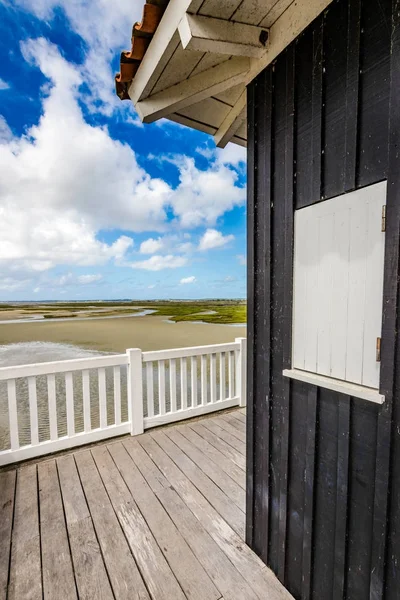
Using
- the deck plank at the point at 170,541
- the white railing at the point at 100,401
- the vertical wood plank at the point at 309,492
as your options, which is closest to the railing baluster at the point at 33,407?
the white railing at the point at 100,401

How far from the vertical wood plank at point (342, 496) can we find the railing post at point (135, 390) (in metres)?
2.08

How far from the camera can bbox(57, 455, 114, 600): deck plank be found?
125 centimetres

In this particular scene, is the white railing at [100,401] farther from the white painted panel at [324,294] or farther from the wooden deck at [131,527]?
the white painted panel at [324,294]

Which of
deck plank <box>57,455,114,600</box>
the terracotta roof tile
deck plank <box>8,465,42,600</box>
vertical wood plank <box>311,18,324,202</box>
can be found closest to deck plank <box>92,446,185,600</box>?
deck plank <box>57,455,114,600</box>

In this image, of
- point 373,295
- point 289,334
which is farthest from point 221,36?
point 289,334

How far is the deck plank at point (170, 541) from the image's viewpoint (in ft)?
4.10

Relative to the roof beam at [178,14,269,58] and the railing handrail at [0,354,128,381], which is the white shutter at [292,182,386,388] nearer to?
the roof beam at [178,14,269,58]

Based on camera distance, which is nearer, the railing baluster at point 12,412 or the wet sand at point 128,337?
the railing baluster at point 12,412

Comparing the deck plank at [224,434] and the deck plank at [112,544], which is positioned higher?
the deck plank at [112,544]

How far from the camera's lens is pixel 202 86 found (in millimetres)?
1410

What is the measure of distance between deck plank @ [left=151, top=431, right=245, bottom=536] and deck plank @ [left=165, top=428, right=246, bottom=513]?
0.03 m

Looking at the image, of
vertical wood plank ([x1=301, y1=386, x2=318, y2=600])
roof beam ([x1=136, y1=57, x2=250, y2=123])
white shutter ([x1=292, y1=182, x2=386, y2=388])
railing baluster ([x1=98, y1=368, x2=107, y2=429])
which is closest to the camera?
white shutter ([x1=292, y1=182, x2=386, y2=388])

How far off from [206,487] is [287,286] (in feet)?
5.62

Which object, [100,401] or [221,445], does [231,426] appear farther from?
[100,401]
